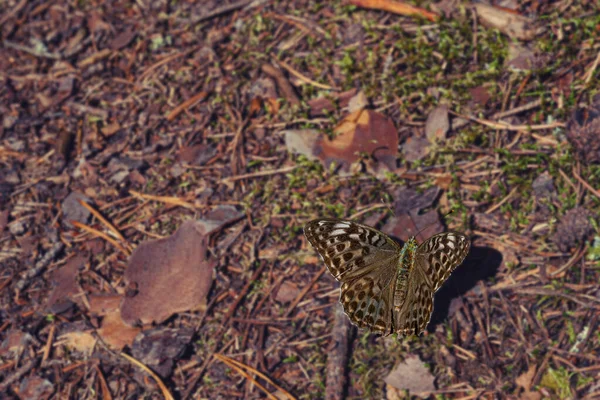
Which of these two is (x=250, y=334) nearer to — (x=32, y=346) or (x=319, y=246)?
(x=319, y=246)

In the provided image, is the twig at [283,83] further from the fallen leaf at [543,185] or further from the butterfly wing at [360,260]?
the fallen leaf at [543,185]

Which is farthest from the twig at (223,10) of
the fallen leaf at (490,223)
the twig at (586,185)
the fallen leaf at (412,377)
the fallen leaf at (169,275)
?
the fallen leaf at (412,377)

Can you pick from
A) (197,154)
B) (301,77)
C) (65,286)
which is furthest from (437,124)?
(65,286)

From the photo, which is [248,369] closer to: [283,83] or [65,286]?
[65,286]

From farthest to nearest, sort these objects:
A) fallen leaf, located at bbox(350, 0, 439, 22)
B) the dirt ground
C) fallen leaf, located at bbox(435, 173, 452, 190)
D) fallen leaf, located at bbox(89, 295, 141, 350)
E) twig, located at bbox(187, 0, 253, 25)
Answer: twig, located at bbox(187, 0, 253, 25), fallen leaf, located at bbox(350, 0, 439, 22), fallen leaf, located at bbox(435, 173, 452, 190), fallen leaf, located at bbox(89, 295, 141, 350), the dirt ground

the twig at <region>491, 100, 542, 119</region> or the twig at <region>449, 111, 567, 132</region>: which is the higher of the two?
the twig at <region>491, 100, 542, 119</region>

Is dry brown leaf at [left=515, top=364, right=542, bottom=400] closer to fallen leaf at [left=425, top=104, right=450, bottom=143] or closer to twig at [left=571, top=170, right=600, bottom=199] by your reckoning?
twig at [left=571, top=170, right=600, bottom=199]

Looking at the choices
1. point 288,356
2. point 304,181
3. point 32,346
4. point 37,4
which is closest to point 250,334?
point 288,356

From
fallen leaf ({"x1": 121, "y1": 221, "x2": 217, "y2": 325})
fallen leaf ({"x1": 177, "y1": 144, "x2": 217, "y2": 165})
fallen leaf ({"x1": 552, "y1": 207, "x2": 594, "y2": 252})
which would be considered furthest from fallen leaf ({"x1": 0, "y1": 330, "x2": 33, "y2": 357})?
fallen leaf ({"x1": 552, "y1": 207, "x2": 594, "y2": 252})

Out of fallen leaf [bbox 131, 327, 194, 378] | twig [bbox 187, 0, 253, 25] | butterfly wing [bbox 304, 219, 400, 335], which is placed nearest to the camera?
butterfly wing [bbox 304, 219, 400, 335]
